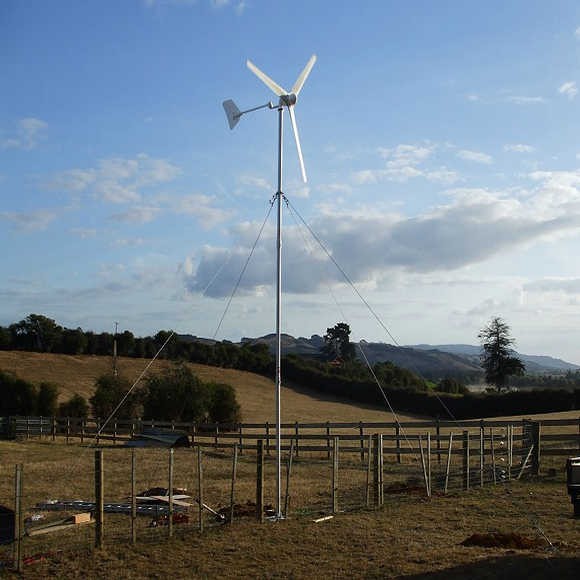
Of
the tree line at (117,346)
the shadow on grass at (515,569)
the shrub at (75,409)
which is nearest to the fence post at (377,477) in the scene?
the shadow on grass at (515,569)

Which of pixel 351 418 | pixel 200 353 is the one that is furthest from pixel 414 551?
pixel 200 353

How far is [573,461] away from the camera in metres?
11.3

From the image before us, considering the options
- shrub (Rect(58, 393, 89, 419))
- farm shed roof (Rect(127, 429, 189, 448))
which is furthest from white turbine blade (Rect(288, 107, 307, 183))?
shrub (Rect(58, 393, 89, 419))

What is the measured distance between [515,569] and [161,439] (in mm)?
24815

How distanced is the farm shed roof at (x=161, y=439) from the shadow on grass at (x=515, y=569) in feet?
77.0

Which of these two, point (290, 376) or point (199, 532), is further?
point (290, 376)

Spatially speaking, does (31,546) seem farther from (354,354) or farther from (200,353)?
(354,354)

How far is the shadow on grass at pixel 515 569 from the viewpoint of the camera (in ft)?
28.3

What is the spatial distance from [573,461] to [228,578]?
586cm

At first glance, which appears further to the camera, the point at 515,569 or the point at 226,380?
the point at 226,380

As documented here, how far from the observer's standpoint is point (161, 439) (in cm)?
3194

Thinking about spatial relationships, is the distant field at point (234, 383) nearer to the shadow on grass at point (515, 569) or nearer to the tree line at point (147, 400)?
the tree line at point (147, 400)

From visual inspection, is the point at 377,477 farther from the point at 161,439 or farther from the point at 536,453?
the point at 161,439

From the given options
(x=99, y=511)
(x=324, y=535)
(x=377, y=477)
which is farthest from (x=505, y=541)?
(x=99, y=511)
